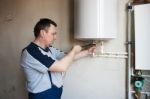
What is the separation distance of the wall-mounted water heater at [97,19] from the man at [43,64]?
22cm

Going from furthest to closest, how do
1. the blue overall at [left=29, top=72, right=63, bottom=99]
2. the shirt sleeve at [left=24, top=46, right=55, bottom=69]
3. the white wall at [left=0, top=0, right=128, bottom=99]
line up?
the white wall at [left=0, top=0, right=128, bottom=99]
the blue overall at [left=29, top=72, right=63, bottom=99]
the shirt sleeve at [left=24, top=46, right=55, bottom=69]

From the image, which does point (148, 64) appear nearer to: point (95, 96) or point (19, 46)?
point (95, 96)

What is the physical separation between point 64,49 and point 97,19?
2.37 ft

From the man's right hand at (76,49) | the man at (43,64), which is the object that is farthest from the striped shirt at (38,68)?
the man's right hand at (76,49)

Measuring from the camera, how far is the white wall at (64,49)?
2.36m

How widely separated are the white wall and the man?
429 millimetres

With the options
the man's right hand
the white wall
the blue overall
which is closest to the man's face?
the man's right hand

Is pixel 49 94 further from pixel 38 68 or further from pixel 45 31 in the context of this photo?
pixel 45 31

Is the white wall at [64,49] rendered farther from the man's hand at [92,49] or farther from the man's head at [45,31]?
the man's head at [45,31]

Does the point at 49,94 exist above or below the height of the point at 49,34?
below

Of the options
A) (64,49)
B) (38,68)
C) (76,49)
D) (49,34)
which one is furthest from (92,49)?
(38,68)

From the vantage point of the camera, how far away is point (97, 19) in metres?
2.05

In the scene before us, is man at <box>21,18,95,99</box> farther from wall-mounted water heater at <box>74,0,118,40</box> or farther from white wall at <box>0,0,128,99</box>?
white wall at <box>0,0,128,99</box>

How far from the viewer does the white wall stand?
236 centimetres
